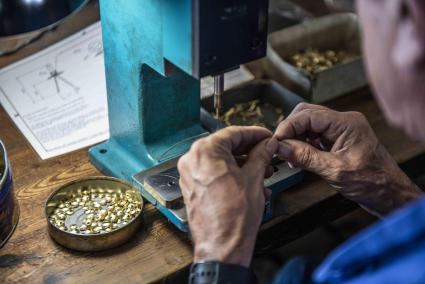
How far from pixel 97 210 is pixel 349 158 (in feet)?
1.55

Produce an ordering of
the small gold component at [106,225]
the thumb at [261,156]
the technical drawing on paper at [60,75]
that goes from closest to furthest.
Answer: the thumb at [261,156] < the small gold component at [106,225] < the technical drawing on paper at [60,75]

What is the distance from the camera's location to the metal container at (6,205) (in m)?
1.13

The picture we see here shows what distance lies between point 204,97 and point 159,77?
0.27 metres

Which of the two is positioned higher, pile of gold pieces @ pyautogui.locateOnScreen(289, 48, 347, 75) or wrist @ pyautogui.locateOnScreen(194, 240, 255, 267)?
wrist @ pyautogui.locateOnScreen(194, 240, 255, 267)

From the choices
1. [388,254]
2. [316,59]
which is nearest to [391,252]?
[388,254]

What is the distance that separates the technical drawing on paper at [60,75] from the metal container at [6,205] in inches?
17.7

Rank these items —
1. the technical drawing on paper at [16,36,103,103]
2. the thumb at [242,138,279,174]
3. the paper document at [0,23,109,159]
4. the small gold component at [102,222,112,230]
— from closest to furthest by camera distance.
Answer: the thumb at [242,138,279,174], the small gold component at [102,222,112,230], the paper document at [0,23,109,159], the technical drawing on paper at [16,36,103,103]

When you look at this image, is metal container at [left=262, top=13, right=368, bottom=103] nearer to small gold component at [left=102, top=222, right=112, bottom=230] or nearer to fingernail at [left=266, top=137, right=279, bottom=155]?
fingernail at [left=266, top=137, right=279, bottom=155]

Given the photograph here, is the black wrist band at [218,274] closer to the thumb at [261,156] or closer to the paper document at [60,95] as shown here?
the thumb at [261,156]

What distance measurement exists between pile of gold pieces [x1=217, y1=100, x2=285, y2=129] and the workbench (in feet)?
0.70

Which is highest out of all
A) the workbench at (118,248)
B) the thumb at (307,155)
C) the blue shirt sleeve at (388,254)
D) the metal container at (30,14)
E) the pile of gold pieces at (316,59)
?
the metal container at (30,14)

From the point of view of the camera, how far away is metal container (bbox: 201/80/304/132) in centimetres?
154

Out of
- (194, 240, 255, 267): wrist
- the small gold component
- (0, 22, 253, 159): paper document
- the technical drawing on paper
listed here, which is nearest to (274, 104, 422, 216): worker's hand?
(194, 240, 255, 267): wrist

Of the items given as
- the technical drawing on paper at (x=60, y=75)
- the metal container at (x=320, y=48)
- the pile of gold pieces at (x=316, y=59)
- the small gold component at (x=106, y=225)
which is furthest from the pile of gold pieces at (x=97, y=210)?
the pile of gold pieces at (x=316, y=59)
